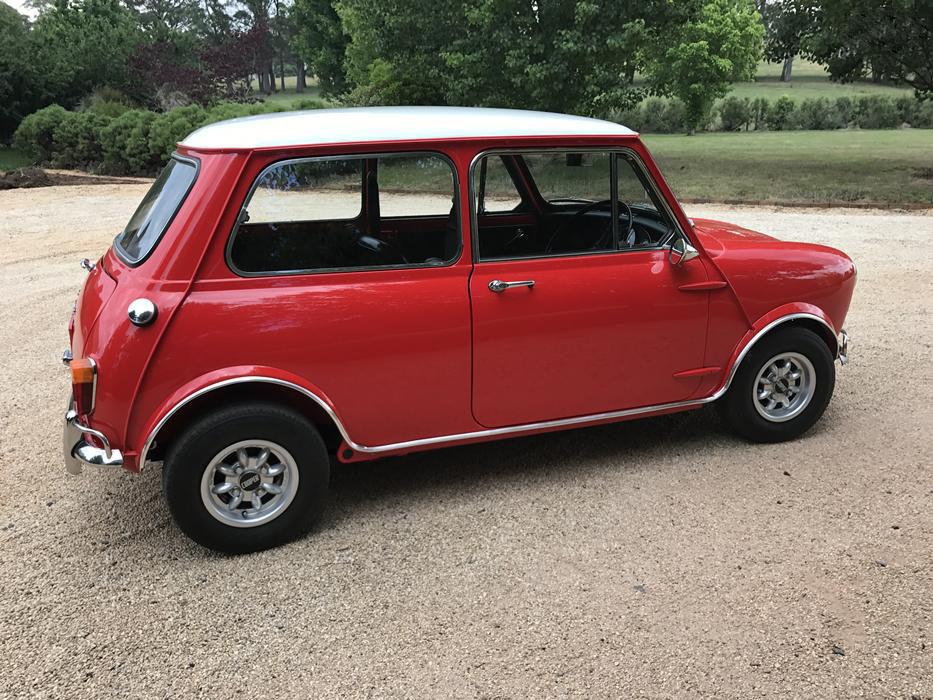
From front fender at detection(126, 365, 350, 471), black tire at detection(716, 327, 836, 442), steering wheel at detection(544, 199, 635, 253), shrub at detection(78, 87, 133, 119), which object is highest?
steering wheel at detection(544, 199, 635, 253)

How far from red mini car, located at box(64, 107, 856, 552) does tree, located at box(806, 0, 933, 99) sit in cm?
1316

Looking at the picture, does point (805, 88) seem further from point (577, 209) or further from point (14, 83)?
point (577, 209)

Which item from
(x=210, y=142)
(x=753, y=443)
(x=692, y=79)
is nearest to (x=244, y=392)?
(x=210, y=142)

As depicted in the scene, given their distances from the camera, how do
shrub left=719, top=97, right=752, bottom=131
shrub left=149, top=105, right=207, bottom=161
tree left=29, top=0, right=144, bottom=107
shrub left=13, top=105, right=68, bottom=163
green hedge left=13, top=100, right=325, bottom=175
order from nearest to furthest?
shrub left=149, top=105, right=207, bottom=161
green hedge left=13, top=100, right=325, bottom=175
shrub left=13, top=105, right=68, bottom=163
tree left=29, top=0, right=144, bottom=107
shrub left=719, top=97, right=752, bottom=131

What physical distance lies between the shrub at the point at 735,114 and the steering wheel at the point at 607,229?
4104 centimetres

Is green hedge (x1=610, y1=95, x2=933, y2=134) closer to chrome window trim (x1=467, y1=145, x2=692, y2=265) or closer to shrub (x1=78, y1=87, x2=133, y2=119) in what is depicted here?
shrub (x1=78, y1=87, x2=133, y2=119)

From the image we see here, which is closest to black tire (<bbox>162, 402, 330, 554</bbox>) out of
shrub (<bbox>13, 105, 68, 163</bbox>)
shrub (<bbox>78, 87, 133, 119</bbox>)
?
shrub (<bbox>78, 87, 133, 119</bbox>)

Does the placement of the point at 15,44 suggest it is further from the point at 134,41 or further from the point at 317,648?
the point at 317,648

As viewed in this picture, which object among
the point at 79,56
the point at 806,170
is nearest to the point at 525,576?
the point at 806,170

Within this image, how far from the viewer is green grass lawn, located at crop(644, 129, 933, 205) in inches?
562

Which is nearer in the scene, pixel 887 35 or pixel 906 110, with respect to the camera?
pixel 887 35

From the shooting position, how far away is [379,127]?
3471 mm

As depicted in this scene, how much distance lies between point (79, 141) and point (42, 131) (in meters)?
2.42

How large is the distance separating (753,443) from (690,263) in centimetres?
123
